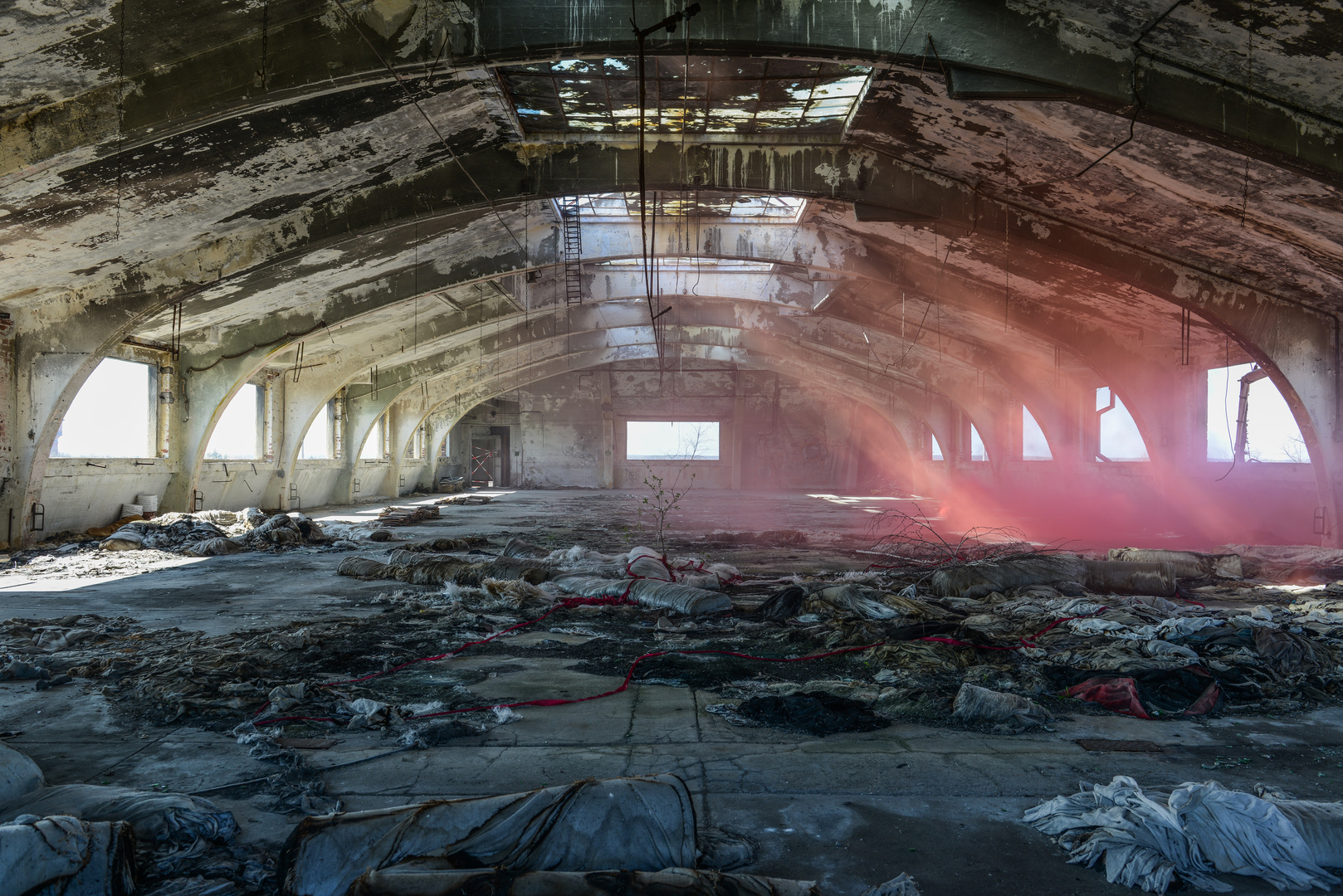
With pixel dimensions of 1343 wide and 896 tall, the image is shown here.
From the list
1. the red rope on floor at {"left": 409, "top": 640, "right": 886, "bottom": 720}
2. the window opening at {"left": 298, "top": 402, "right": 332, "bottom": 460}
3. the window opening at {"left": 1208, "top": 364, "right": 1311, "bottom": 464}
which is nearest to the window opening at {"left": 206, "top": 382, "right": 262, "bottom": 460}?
the window opening at {"left": 298, "top": 402, "right": 332, "bottom": 460}

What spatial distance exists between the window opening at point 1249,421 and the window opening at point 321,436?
61.8 ft

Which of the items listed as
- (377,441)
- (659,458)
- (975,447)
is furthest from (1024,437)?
(377,441)

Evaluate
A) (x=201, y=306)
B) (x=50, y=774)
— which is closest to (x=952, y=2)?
(x=50, y=774)

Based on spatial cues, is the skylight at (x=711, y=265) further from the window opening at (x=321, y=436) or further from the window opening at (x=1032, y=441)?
the window opening at (x=321, y=436)

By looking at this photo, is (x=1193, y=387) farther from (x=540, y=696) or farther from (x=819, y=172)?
(x=540, y=696)

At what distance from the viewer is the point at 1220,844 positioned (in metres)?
2.57

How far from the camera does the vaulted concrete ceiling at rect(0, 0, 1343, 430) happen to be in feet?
21.1

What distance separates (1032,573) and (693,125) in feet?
19.3

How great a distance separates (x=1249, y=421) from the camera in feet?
41.3

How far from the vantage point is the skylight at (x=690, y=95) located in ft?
25.3

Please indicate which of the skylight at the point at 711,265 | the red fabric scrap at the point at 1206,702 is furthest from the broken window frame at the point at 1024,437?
the red fabric scrap at the point at 1206,702

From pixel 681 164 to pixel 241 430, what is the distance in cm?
1205

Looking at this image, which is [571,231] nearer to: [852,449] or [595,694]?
[595,694]

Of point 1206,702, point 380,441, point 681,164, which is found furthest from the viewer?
point 380,441
